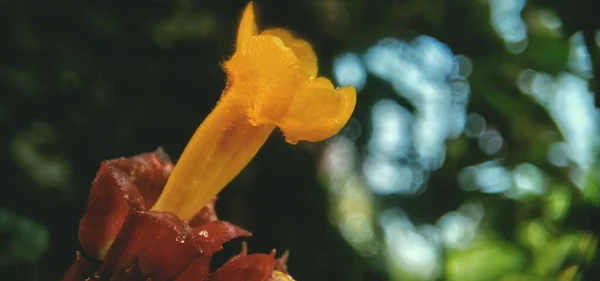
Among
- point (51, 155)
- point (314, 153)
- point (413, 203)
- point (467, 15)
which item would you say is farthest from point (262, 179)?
point (467, 15)

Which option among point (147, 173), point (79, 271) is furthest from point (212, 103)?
point (79, 271)

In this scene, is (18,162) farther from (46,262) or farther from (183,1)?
(183,1)

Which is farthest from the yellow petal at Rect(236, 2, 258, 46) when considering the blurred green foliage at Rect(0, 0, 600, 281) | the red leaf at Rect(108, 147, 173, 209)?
the blurred green foliage at Rect(0, 0, 600, 281)

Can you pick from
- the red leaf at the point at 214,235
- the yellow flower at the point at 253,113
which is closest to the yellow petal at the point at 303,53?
the yellow flower at the point at 253,113

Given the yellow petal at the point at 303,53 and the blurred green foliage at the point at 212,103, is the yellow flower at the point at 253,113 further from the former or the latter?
the blurred green foliage at the point at 212,103

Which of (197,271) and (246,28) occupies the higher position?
(246,28)

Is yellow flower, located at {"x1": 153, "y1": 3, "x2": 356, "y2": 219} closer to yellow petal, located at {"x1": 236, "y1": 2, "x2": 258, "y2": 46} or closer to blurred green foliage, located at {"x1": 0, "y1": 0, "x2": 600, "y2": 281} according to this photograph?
yellow petal, located at {"x1": 236, "y1": 2, "x2": 258, "y2": 46}

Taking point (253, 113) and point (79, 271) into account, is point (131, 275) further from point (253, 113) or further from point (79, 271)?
point (253, 113)
